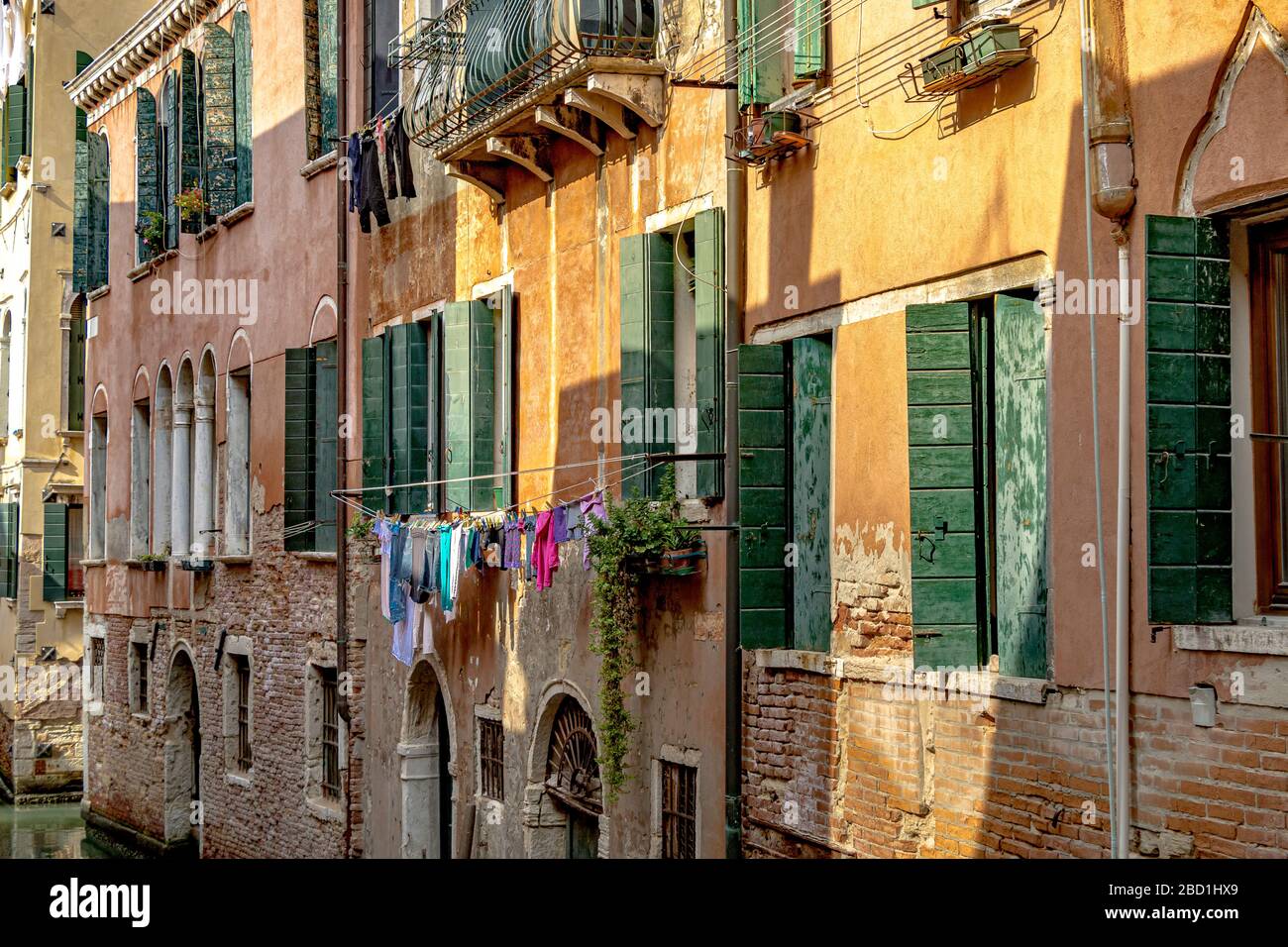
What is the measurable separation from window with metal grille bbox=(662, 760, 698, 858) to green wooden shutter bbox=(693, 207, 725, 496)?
1.78 meters

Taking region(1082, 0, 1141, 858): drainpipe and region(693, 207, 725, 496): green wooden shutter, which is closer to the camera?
region(1082, 0, 1141, 858): drainpipe

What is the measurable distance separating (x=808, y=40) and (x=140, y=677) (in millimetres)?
15901

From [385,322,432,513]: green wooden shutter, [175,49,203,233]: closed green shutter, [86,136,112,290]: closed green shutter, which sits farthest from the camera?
[86,136,112,290]: closed green shutter

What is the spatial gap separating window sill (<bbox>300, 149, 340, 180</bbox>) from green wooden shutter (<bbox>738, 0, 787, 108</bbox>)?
7199 mm

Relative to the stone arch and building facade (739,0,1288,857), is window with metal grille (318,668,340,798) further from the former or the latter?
building facade (739,0,1288,857)

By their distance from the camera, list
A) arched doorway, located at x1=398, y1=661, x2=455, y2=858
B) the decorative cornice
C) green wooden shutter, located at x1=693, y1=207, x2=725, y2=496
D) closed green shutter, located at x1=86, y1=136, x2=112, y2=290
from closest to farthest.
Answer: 1. green wooden shutter, located at x1=693, y1=207, x2=725, y2=496
2. arched doorway, located at x1=398, y1=661, x2=455, y2=858
3. the decorative cornice
4. closed green shutter, located at x1=86, y1=136, x2=112, y2=290

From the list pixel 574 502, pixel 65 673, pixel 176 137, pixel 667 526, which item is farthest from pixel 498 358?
pixel 65 673

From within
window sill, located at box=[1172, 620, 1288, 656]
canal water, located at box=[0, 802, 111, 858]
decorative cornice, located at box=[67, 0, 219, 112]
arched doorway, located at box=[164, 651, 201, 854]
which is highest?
decorative cornice, located at box=[67, 0, 219, 112]

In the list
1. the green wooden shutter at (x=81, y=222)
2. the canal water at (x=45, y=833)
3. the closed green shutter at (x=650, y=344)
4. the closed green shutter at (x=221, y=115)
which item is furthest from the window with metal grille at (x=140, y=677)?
the closed green shutter at (x=650, y=344)

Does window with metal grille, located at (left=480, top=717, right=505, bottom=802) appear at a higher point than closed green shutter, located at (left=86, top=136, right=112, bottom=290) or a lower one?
lower

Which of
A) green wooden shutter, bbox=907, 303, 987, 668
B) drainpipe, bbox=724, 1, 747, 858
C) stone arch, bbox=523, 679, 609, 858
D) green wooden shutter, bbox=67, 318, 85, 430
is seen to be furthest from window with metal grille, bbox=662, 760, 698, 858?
green wooden shutter, bbox=67, 318, 85, 430

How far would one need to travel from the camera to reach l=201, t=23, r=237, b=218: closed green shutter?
1959 centimetres

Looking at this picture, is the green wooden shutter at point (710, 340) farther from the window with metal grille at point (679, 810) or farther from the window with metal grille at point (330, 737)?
the window with metal grille at point (330, 737)

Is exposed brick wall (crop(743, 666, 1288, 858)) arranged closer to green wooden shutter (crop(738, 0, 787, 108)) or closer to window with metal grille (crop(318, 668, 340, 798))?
green wooden shutter (crop(738, 0, 787, 108))
